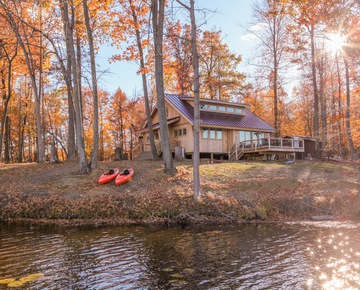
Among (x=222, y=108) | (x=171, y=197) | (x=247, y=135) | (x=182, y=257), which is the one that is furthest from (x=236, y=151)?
(x=182, y=257)

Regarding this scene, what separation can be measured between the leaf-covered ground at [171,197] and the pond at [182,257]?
1.37 m

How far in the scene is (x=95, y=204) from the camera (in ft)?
41.2

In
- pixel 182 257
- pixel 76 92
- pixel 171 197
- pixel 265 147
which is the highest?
pixel 76 92

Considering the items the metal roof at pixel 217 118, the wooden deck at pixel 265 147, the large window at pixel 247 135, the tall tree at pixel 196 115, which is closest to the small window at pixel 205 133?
the metal roof at pixel 217 118

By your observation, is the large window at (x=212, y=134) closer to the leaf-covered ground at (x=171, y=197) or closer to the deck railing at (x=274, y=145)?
the deck railing at (x=274, y=145)

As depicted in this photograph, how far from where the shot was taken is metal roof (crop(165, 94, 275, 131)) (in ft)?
80.3

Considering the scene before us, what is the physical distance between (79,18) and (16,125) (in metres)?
22.8

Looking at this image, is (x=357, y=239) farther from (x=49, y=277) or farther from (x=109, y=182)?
(x=109, y=182)

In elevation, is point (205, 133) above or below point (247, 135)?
above

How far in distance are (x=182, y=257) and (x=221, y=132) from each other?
1916cm

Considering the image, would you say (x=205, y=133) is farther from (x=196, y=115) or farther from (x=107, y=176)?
(x=196, y=115)

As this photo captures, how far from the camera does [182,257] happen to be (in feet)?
23.8

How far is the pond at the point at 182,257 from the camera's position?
18.6 feet

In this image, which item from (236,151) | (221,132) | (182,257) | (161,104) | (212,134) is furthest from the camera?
(221,132)
